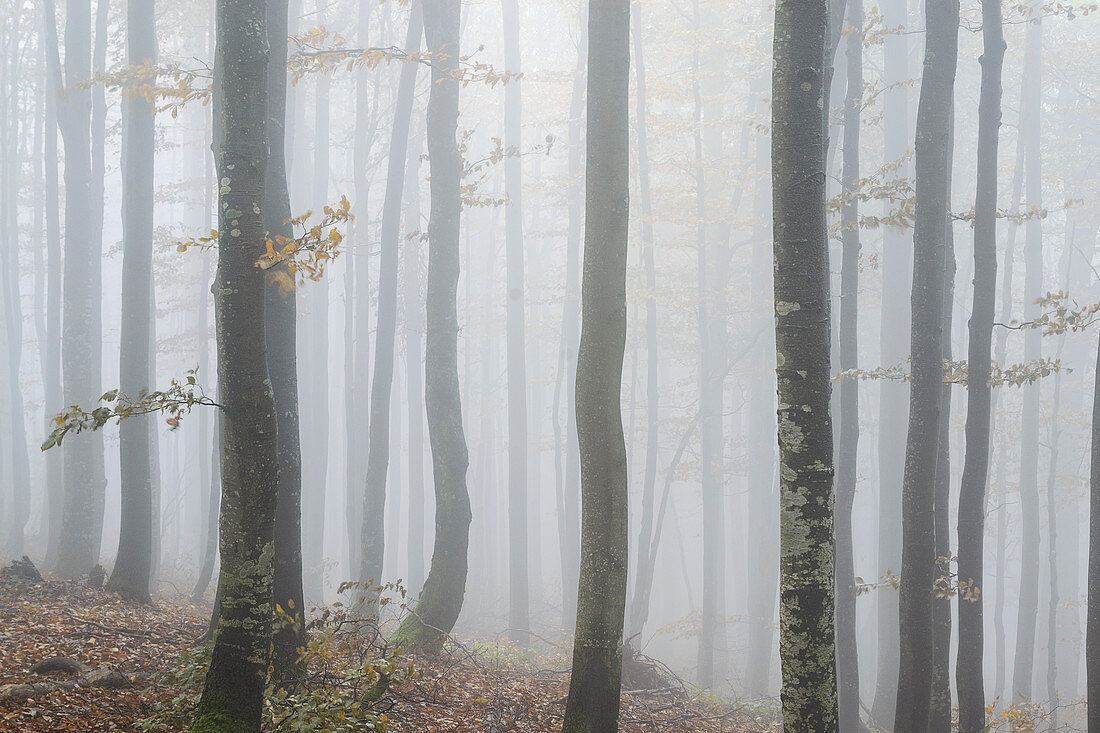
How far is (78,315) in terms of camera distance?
12.9 m

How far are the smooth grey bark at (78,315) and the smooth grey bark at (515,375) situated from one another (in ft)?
26.5

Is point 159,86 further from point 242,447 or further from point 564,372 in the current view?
point 564,372

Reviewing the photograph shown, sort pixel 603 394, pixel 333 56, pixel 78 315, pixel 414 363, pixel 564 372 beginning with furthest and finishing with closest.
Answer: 1. pixel 414 363
2. pixel 564 372
3. pixel 78 315
4. pixel 333 56
5. pixel 603 394

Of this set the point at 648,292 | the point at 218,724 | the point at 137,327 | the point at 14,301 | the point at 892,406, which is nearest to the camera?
the point at 218,724

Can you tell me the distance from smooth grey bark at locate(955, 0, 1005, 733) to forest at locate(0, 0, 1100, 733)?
0.13 ft

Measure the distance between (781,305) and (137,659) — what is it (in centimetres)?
573

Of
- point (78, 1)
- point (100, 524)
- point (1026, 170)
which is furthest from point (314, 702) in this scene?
point (1026, 170)

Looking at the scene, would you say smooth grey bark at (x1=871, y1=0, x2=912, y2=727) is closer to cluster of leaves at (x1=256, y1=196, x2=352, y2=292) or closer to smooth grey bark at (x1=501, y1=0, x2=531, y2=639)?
smooth grey bark at (x1=501, y1=0, x2=531, y2=639)

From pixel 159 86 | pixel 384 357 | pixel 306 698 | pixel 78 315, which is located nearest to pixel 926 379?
pixel 306 698

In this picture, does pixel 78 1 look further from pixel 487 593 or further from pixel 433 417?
pixel 487 593

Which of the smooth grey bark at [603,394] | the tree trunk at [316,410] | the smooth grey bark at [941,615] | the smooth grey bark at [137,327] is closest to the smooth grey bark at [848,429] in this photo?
the smooth grey bark at [941,615]

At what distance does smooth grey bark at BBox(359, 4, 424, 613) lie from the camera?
11258 mm

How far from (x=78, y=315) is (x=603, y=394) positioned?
36.4ft

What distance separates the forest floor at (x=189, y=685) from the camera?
15.5 feet
